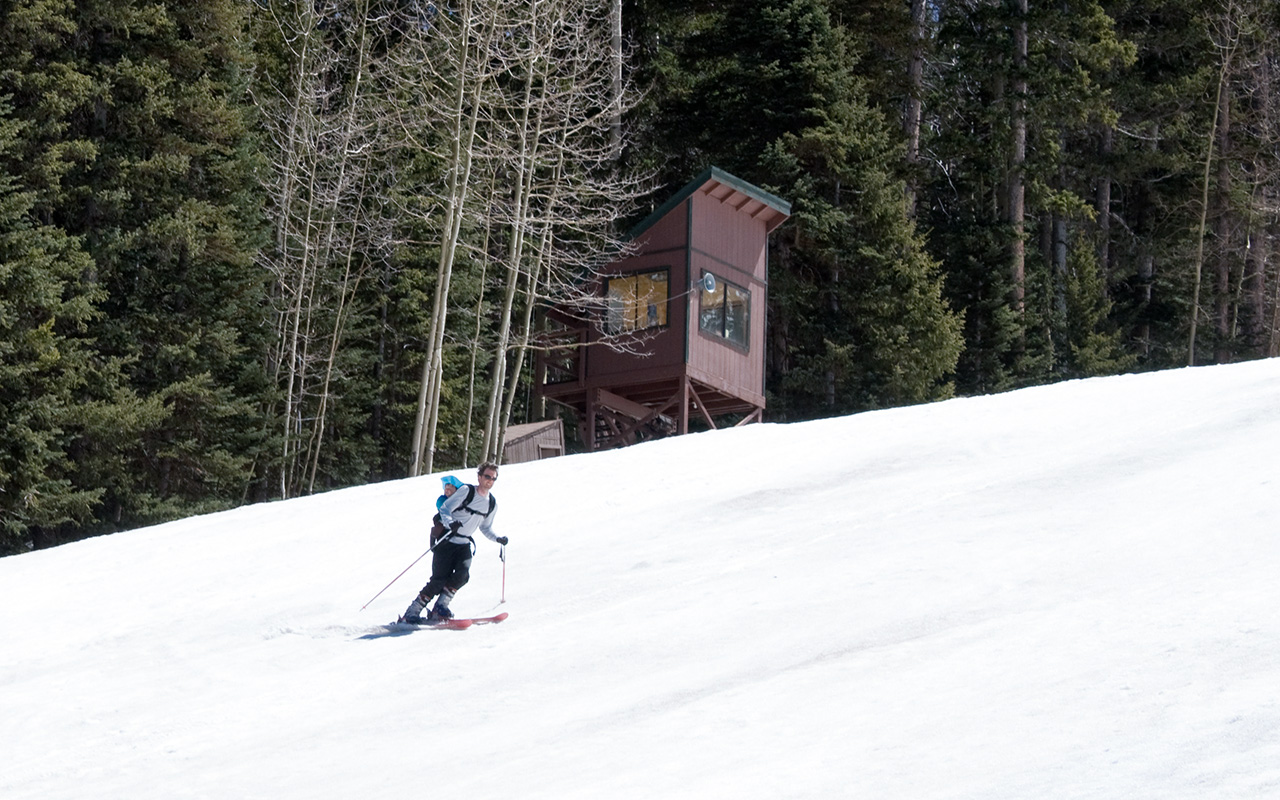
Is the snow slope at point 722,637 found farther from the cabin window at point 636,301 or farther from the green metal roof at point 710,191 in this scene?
the green metal roof at point 710,191

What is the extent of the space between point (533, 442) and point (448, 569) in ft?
63.6

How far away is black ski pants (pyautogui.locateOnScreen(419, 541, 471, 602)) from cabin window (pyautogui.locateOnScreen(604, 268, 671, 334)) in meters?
16.6

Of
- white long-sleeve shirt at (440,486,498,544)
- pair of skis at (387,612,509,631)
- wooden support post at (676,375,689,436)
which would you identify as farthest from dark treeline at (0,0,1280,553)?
pair of skis at (387,612,509,631)

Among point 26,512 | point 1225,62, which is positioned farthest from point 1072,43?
point 26,512

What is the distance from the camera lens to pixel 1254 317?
42.5 metres

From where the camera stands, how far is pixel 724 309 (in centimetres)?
3080

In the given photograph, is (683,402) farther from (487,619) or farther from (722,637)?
(722,637)

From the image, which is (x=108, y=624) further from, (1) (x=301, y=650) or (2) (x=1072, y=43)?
(2) (x=1072, y=43)

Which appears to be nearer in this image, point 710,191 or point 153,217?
point 710,191

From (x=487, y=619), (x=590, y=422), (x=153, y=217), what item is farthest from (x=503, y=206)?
(x=487, y=619)

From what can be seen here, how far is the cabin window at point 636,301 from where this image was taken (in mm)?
30375

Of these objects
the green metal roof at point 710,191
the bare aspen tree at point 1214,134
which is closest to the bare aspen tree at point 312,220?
the green metal roof at point 710,191

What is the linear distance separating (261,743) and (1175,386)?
1523 centimetres

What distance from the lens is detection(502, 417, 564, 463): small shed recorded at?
32875 millimetres
